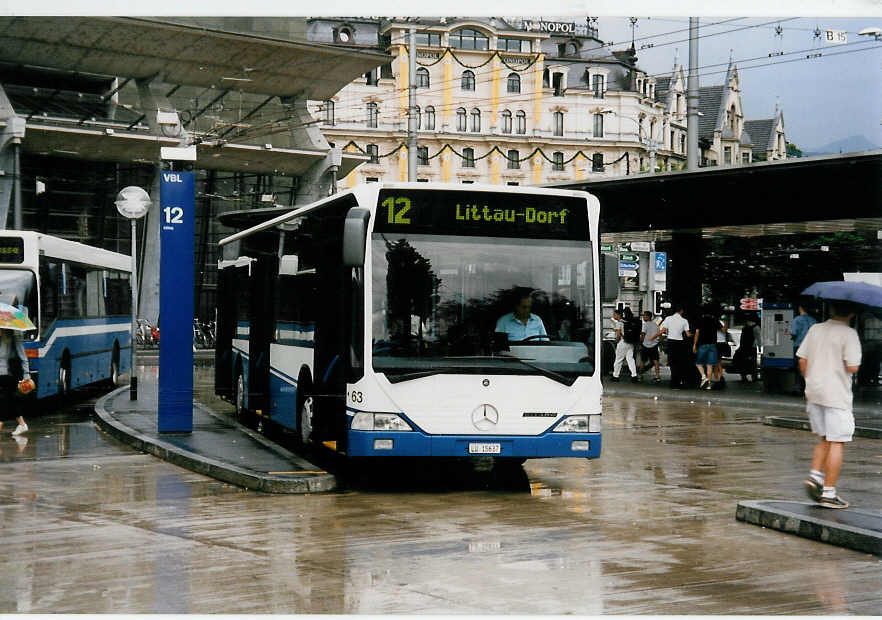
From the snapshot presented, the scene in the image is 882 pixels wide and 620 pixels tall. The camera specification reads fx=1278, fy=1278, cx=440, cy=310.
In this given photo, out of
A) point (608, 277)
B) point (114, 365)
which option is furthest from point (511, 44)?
point (608, 277)

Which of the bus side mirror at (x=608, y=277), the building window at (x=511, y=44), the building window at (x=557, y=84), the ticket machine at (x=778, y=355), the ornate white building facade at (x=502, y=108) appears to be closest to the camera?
the bus side mirror at (x=608, y=277)

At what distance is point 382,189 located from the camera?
1176cm

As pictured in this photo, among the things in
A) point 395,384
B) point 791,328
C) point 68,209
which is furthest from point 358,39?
point 395,384

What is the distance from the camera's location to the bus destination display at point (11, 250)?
62.5 ft

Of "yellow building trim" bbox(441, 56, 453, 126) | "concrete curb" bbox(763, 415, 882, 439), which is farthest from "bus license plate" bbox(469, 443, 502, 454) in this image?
"yellow building trim" bbox(441, 56, 453, 126)

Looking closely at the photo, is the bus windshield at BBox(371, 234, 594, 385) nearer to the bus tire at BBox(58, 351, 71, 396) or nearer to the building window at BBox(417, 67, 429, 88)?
the bus tire at BBox(58, 351, 71, 396)

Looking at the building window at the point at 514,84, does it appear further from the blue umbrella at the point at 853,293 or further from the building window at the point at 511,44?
the blue umbrella at the point at 853,293

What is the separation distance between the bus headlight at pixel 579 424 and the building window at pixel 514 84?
115 feet

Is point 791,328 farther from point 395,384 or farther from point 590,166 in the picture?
point 590,166

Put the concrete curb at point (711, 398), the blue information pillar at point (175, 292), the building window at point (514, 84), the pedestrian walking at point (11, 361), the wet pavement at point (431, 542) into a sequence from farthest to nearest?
the building window at point (514, 84) < the concrete curb at point (711, 398) < the pedestrian walking at point (11, 361) < the blue information pillar at point (175, 292) < the wet pavement at point (431, 542)

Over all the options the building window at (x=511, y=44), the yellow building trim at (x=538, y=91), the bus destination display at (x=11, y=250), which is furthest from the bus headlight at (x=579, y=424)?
the yellow building trim at (x=538, y=91)

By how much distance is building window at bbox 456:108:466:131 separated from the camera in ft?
166

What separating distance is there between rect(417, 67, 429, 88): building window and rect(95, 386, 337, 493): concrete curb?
26.1 m

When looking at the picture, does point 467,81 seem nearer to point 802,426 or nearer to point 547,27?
point 547,27
